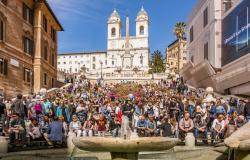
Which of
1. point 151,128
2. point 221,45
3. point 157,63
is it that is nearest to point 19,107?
point 151,128

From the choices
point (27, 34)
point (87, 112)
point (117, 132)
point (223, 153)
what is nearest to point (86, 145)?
point (223, 153)

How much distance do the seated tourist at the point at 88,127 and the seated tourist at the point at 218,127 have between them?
5060 mm

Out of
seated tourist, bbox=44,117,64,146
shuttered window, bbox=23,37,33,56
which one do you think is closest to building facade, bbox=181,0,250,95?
shuttered window, bbox=23,37,33,56

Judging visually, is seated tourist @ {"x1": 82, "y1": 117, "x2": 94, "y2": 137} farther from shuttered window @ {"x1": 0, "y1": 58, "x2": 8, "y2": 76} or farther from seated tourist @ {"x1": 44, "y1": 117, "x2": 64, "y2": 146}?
shuttered window @ {"x1": 0, "y1": 58, "x2": 8, "y2": 76}

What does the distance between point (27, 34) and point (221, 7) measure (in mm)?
18365

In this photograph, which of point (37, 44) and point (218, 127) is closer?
point (218, 127)

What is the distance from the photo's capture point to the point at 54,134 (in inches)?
678

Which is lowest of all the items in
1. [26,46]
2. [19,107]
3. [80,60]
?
[19,107]

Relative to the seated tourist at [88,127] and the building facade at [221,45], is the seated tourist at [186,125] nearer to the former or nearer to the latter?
the seated tourist at [88,127]

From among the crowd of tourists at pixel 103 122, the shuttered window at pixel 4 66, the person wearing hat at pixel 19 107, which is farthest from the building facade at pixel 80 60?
the person wearing hat at pixel 19 107

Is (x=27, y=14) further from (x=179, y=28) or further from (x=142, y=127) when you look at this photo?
(x=179, y=28)

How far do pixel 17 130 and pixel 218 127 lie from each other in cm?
787

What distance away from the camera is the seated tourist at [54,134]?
677 inches

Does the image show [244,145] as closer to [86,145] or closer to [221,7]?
[86,145]
